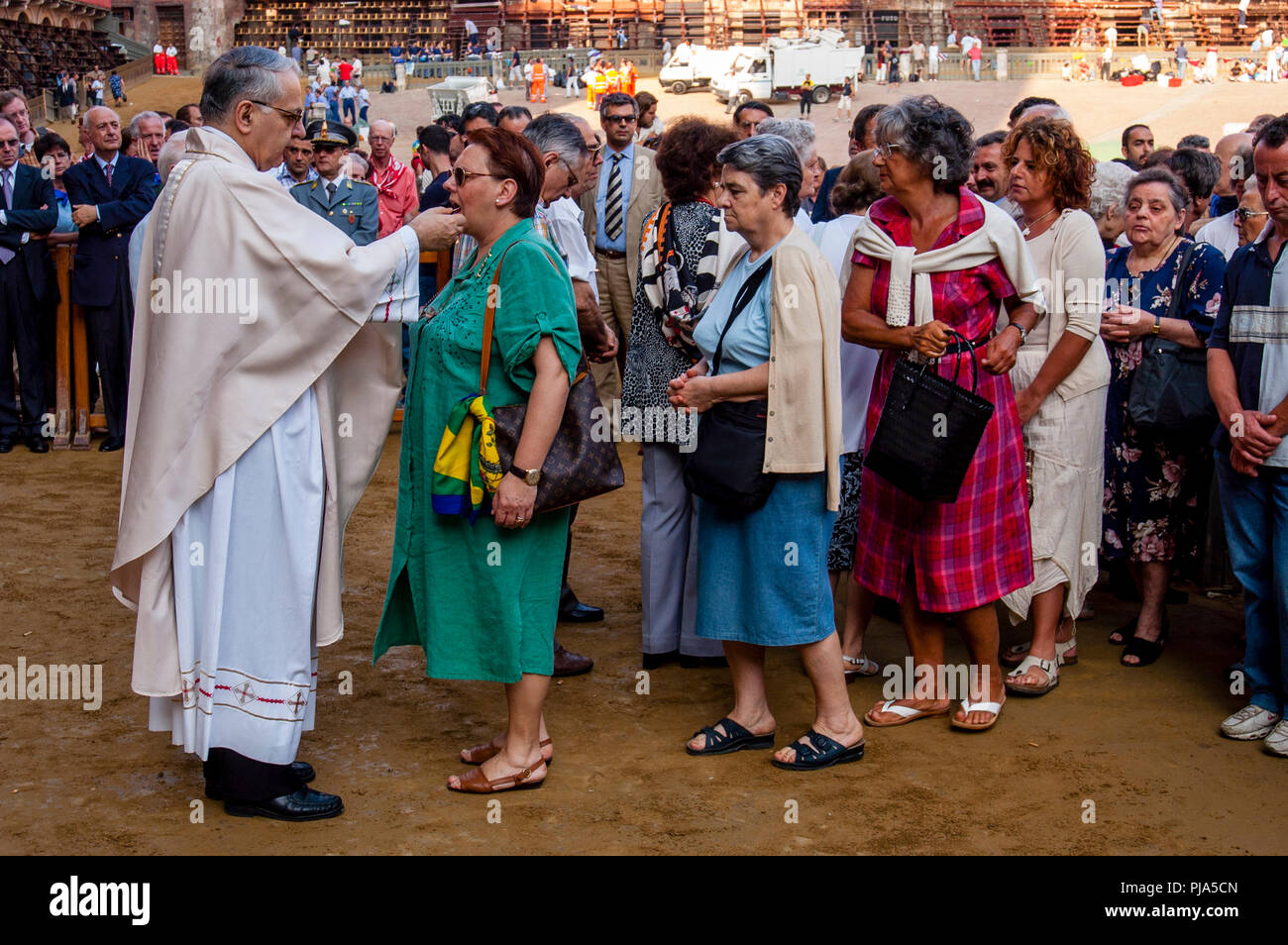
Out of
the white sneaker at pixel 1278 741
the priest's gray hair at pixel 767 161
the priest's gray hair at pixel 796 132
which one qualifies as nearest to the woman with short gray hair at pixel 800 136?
the priest's gray hair at pixel 796 132

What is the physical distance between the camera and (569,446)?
355 cm

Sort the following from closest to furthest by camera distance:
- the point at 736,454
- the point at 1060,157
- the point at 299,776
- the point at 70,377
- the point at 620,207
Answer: the point at 299,776
the point at 736,454
the point at 1060,157
the point at 620,207
the point at 70,377

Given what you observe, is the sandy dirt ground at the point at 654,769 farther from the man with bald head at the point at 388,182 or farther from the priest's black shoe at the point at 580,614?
the man with bald head at the point at 388,182

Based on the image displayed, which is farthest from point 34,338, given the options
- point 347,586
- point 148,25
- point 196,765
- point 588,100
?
point 148,25

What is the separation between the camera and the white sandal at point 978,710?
413 centimetres

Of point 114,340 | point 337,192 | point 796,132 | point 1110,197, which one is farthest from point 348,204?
point 1110,197

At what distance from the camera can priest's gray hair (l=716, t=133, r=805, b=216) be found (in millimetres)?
3654

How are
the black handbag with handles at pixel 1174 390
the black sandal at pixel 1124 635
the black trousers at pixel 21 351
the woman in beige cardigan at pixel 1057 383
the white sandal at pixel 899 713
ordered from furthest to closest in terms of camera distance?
1. the black trousers at pixel 21 351
2. the black sandal at pixel 1124 635
3. the black handbag with handles at pixel 1174 390
4. the woman in beige cardigan at pixel 1057 383
5. the white sandal at pixel 899 713

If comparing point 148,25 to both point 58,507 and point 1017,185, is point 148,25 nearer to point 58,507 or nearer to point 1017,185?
point 58,507

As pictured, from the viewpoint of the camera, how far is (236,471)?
11.2 feet

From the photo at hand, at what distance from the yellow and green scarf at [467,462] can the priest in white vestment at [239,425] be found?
32 centimetres

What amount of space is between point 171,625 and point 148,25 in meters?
52.1

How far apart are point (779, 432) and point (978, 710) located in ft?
3.98

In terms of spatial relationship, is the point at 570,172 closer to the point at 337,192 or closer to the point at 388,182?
the point at 337,192
